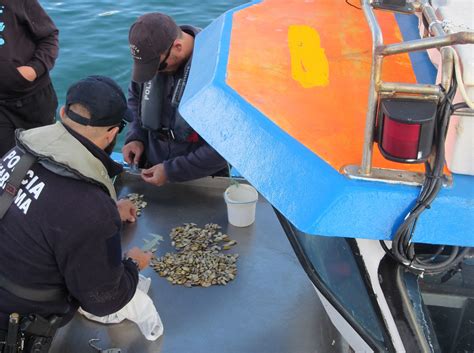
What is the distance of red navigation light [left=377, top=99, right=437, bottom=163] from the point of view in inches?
60.9

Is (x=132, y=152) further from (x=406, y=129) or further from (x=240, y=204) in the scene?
(x=406, y=129)

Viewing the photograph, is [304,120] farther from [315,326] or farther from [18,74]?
[18,74]

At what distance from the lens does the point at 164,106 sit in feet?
13.7

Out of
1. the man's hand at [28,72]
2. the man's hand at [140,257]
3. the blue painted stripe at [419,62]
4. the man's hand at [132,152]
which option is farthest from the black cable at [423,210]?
the man's hand at [28,72]

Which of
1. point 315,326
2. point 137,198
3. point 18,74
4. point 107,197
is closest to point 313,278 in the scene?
point 315,326

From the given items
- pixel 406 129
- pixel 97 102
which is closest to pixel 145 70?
pixel 97 102

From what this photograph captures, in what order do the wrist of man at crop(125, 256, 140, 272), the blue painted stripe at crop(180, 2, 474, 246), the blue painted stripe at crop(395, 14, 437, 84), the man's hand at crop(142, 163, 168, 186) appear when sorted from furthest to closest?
the man's hand at crop(142, 163, 168, 186)
the wrist of man at crop(125, 256, 140, 272)
the blue painted stripe at crop(395, 14, 437, 84)
the blue painted stripe at crop(180, 2, 474, 246)

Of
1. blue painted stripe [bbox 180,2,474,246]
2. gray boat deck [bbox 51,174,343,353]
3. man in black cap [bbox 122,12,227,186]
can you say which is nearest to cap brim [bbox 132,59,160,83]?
man in black cap [bbox 122,12,227,186]

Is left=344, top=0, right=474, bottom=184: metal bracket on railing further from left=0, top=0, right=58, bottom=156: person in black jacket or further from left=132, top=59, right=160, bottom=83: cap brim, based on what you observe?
left=0, top=0, right=58, bottom=156: person in black jacket

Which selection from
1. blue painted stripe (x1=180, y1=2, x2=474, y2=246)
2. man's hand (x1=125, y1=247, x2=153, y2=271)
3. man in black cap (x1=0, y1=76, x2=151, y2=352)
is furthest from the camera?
man's hand (x1=125, y1=247, x2=153, y2=271)

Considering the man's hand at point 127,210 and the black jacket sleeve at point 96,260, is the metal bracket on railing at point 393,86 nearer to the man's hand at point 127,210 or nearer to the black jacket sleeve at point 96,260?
the black jacket sleeve at point 96,260

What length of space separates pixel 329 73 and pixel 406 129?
67 centimetres

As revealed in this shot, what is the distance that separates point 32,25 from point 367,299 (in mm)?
3386

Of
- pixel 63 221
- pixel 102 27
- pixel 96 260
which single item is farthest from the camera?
pixel 102 27
